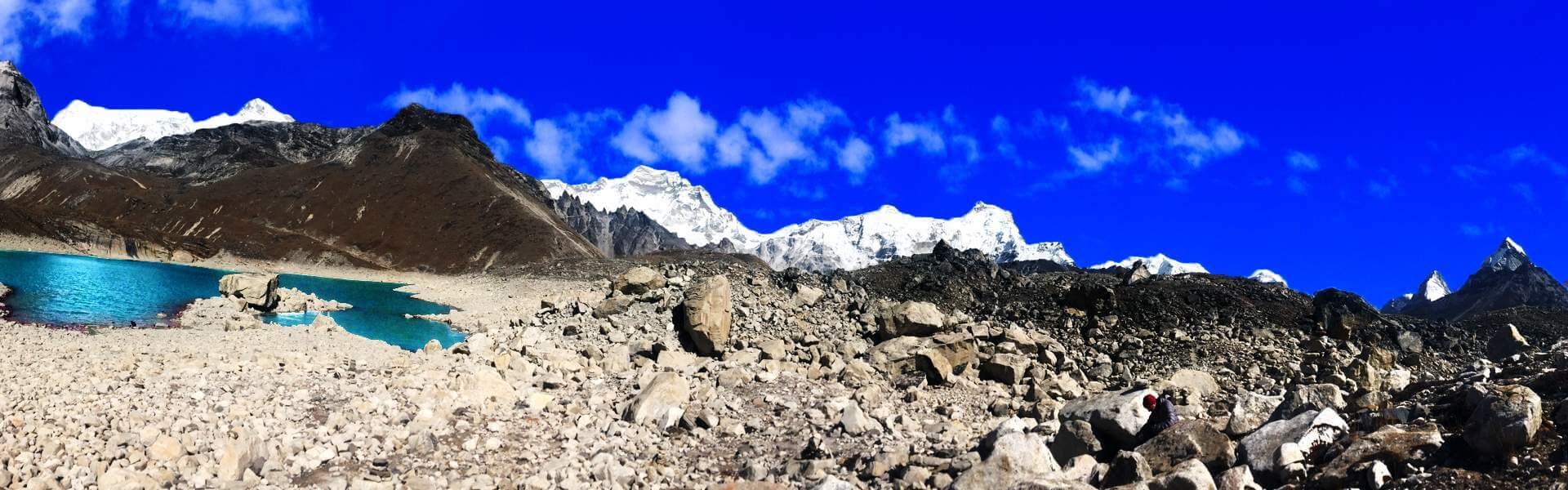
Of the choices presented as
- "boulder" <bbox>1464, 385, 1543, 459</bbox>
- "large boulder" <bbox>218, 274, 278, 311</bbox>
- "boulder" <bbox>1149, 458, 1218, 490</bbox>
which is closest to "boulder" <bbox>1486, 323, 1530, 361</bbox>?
"boulder" <bbox>1464, 385, 1543, 459</bbox>

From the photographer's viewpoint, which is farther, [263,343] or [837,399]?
[263,343]

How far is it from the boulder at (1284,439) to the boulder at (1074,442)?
99.4 inches

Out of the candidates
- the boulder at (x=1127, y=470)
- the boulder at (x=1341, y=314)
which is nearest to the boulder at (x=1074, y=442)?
the boulder at (x=1127, y=470)

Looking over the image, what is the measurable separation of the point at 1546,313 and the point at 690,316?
177 ft

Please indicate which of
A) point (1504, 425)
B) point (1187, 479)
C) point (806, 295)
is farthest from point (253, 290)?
point (1504, 425)

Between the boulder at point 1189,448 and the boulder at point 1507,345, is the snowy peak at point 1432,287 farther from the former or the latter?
the boulder at point 1189,448

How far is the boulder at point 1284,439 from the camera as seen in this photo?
1264cm

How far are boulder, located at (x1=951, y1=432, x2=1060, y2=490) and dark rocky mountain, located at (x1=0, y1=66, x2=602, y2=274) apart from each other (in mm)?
124175

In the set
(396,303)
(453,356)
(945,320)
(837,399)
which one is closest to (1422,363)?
(945,320)

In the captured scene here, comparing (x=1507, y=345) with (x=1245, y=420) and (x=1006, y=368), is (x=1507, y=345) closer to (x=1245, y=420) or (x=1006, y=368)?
(x=1006, y=368)

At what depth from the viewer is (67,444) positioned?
13.4 metres

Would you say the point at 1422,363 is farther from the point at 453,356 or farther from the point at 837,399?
the point at 453,356

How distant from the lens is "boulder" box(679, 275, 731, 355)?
26.5 m

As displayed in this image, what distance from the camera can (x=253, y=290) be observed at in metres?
52.6
